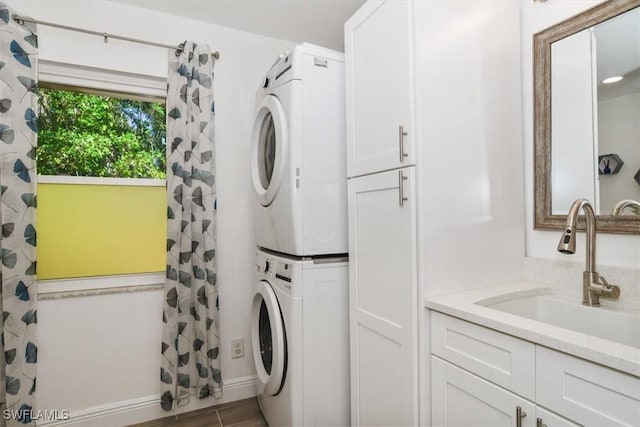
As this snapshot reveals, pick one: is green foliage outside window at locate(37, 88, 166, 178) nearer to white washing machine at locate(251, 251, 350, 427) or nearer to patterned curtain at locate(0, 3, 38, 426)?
patterned curtain at locate(0, 3, 38, 426)

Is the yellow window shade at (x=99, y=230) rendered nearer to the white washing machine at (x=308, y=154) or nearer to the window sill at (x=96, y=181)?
the window sill at (x=96, y=181)

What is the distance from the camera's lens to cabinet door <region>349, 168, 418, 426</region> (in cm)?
125

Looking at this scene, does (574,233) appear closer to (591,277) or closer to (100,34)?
(591,277)

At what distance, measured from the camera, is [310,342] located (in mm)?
1583

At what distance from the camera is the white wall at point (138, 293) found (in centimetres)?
188

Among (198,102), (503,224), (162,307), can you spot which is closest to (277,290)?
(162,307)

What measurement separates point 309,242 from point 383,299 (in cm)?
43

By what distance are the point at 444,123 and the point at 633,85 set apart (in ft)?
2.06

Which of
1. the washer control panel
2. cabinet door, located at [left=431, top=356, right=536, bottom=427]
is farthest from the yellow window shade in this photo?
cabinet door, located at [left=431, top=356, right=536, bottom=427]

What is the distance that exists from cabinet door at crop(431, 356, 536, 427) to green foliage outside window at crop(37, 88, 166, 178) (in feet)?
6.47

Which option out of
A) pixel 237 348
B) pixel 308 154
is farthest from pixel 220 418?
pixel 308 154

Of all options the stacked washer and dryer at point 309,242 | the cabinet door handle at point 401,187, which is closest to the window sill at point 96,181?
the stacked washer and dryer at point 309,242

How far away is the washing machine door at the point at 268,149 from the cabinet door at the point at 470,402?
107 centimetres

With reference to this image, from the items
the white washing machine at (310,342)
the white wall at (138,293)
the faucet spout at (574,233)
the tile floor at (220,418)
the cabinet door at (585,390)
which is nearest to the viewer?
the cabinet door at (585,390)
